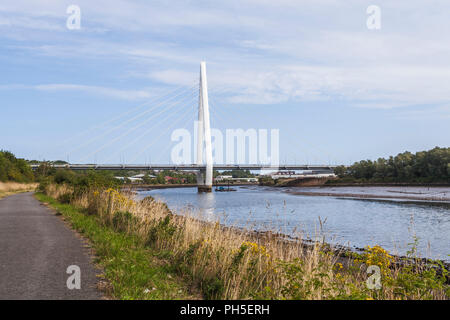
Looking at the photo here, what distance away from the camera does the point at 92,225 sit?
590 inches

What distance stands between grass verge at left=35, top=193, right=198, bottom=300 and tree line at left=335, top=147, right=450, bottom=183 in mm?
94803

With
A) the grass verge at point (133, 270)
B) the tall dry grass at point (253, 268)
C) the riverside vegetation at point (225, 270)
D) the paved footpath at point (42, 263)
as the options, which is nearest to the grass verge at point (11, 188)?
the paved footpath at point (42, 263)

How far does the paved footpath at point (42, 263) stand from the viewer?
23.4ft

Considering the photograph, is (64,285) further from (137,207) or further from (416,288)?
(137,207)

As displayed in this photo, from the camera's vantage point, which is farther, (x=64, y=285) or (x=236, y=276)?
(x=236, y=276)

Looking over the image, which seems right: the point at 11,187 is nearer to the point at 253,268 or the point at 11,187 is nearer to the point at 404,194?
the point at 253,268

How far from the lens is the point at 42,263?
9.38 metres

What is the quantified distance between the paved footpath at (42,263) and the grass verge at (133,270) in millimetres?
313

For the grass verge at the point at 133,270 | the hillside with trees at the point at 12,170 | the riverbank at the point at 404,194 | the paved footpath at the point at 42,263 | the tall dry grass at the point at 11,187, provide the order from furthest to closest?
the riverbank at the point at 404,194 < the hillside with trees at the point at 12,170 < the tall dry grass at the point at 11,187 < the grass verge at the point at 133,270 < the paved footpath at the point at 42,263

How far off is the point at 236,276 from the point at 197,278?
0.84 metres

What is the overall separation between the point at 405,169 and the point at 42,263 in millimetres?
110148

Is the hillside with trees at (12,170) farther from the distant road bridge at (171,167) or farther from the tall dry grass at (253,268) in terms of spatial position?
the tall dry grass at (253,268)

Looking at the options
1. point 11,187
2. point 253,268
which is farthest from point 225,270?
point 11,187
